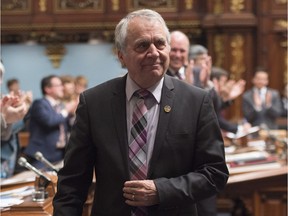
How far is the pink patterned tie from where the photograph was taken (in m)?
2.57

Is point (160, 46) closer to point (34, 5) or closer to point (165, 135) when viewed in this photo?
point (165, 135)

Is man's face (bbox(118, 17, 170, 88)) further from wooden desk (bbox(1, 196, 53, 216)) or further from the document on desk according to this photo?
the document on desk

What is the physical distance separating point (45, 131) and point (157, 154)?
167 inches

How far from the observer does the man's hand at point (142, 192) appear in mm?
2475

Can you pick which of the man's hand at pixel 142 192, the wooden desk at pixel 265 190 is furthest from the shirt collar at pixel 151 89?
the wooden desk at pixel 265 190

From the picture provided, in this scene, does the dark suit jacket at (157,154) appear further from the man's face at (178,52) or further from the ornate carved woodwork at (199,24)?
the ornate carved woodwork at (199,24)

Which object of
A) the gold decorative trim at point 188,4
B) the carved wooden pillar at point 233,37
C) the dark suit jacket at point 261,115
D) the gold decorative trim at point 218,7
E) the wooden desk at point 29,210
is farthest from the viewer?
the gold decorative trim at point 188,4

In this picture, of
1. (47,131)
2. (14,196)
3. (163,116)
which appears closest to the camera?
(163,116)

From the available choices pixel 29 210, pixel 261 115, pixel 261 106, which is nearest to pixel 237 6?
pixel 261 106

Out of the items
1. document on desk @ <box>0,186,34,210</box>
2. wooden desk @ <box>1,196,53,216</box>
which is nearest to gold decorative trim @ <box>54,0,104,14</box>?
document on desk @ <box>0,186,34,210</box>

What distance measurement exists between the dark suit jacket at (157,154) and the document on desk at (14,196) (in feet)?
2.41

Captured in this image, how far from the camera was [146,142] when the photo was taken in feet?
8.52

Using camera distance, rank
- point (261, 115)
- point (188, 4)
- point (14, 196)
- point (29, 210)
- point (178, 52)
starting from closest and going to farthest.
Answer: point (29, 210)
point (14, 196)
point (178, 52)
point (261, 115)
point (188, 4)

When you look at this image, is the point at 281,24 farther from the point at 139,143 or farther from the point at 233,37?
the point at 139,143
